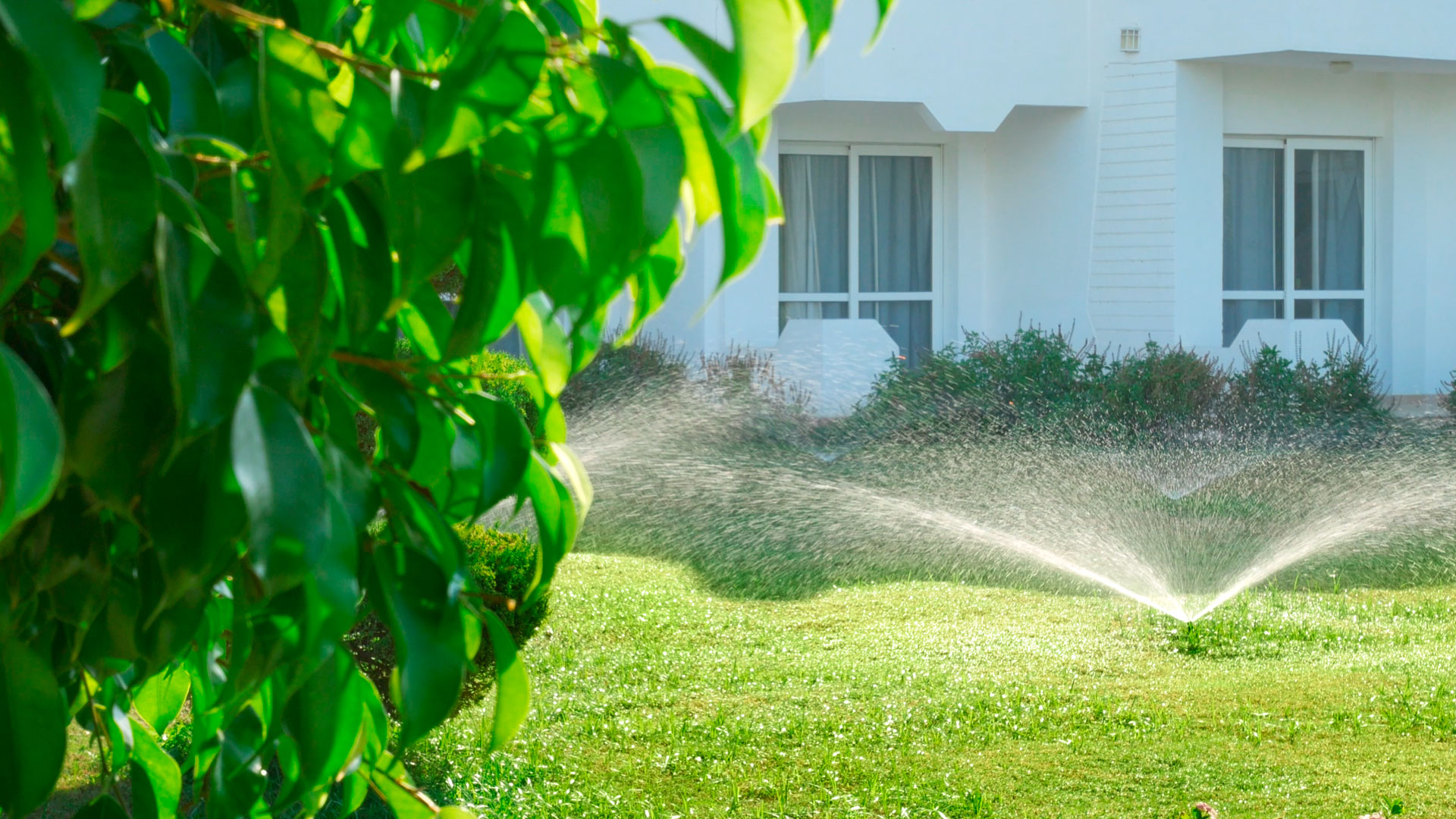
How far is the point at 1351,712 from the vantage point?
5715 millimetres

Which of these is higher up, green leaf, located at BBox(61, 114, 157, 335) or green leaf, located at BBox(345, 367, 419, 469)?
green leaf, located at BBox(61, 114, 157, 335)

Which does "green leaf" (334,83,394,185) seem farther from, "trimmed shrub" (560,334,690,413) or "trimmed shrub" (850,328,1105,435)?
"trimmed shrub" (850,328,1105,435)

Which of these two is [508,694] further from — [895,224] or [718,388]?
[895,224]

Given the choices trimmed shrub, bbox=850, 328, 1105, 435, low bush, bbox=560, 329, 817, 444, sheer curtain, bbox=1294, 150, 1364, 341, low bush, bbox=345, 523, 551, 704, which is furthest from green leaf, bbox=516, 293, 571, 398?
sheer curtain, bbox=1294, 150, 1364, 341

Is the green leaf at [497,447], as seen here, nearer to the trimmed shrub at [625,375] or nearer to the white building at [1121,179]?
the trimmed shrub at [625,375]

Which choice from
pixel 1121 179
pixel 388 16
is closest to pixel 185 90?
pixel 388 16

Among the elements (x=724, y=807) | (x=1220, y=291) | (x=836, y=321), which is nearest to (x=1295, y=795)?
(x=724, y=807)

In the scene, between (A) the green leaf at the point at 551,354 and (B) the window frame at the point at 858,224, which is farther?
(B) the window frame at the point at 858,224

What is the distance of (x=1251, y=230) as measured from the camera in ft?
48.2

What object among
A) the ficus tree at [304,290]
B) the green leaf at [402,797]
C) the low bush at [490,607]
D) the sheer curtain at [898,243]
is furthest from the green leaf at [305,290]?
the sheer curtain at [898,243]

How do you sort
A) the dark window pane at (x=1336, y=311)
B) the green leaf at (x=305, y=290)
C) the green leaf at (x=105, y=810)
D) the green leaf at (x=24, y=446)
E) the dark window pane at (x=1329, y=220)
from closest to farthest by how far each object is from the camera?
1. the green leaf at (x=24, y=446)
2. the green leaf at (x=305, y=290)
3. the green leaf at (x=105, y=810)
4. the dark window pane at (x=1329, y=220)
5. the dark window pane at (x=1336, y=311)

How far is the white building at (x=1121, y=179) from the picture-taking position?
1320 centimetres

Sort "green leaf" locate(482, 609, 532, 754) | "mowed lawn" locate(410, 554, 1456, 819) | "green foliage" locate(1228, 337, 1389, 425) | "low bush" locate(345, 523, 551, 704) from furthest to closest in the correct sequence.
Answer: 1. "green foliage" locate(1228, 337, 1389, 425)
2. "low bush" locate(345, 523, 551, 704)
3. "mowed lawn" locate(410, 554, 1456, 819)
4. "green leaf" locate(482, 609, 532, 754)

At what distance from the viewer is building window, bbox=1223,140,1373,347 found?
47.8 feet
